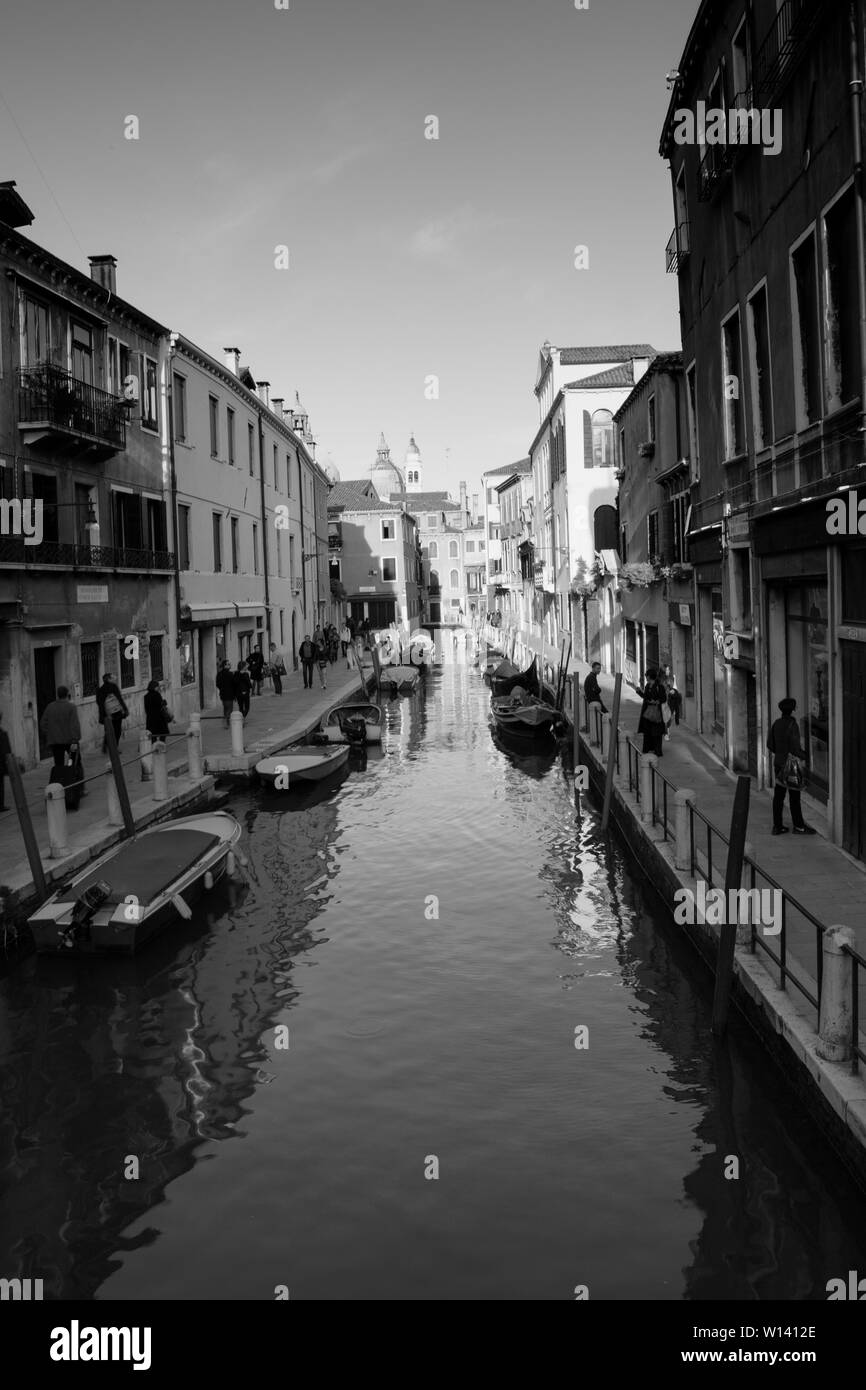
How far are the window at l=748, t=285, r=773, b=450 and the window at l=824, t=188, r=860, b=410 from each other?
295 centimetres

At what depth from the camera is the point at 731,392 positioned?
15.3m

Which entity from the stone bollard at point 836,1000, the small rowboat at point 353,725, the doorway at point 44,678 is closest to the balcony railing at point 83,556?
the doorway at point 44,678

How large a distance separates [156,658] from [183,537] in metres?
3.65

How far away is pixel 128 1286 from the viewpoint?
571cm

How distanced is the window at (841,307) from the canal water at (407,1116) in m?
5.58

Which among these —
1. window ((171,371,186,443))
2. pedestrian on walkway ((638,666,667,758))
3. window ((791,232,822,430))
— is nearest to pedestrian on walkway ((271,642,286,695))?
window ((171,371,186,443))

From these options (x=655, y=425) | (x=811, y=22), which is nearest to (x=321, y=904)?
(x=811, y=22)

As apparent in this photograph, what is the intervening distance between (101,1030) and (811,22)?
1122 cm

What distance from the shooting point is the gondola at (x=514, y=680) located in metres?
31.0

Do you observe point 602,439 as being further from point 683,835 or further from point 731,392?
point 683,835

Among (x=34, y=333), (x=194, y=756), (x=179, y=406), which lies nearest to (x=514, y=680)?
(x=179, y=406)

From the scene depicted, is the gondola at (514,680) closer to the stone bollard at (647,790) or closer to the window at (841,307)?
the stone bollard at (647,790)

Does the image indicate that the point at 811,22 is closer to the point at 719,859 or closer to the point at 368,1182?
the point at 719,859

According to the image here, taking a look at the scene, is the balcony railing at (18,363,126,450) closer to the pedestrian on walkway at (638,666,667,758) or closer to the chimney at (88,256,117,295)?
the chimney at (88,256,117,295)
